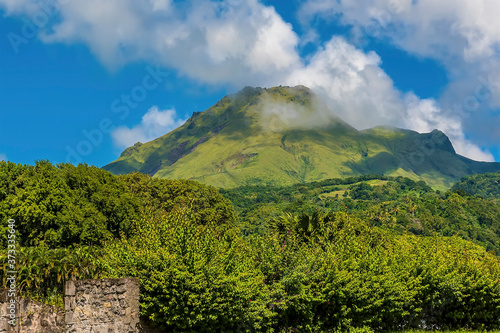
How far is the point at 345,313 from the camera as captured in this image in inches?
789

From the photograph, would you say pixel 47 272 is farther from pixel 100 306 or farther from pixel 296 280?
pixel 296 280

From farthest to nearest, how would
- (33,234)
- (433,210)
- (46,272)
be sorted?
(433,210), (33,234), (46,272)

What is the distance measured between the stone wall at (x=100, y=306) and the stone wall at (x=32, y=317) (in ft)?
5.96

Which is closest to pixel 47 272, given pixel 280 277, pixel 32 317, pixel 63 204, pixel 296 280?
pixel 32 317

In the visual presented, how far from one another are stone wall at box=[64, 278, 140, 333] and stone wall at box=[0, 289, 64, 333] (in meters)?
1.82

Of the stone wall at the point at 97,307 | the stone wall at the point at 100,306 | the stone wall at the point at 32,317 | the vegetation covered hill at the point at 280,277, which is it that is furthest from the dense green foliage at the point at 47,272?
the stone wall at the point at 100,306

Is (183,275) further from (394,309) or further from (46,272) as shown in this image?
(394,309)

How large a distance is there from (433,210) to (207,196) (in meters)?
132

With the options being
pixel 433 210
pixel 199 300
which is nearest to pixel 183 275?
pixel 199 300

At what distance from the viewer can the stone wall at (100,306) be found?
1420 cm

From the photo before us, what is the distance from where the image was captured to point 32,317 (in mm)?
15453

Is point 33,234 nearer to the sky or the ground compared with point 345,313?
nearer to the sky

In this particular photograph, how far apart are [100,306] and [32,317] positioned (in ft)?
9.53

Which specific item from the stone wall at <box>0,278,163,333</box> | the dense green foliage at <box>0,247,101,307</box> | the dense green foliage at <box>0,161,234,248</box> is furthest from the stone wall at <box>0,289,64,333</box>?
the dense green foliage at <box>0,161,234,248</box>
